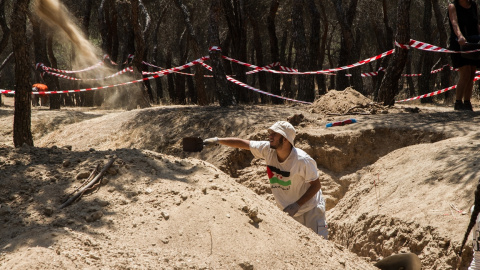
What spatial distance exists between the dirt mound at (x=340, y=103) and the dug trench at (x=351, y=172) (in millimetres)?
1683

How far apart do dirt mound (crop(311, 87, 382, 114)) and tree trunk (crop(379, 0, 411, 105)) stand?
67 centimetres

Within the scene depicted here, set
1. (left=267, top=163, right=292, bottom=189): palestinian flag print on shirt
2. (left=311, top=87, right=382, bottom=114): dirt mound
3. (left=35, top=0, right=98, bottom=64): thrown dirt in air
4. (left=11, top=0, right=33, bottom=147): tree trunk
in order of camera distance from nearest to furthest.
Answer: (left=267, top=163, right=292, bottom=189): palestinian flag print on shirt → (left=11, top=0, right=33, bottom=147): tree trunk → (left=311, top=87, right=382, bottom=114): dirt mound → (left=35, top=0, right=98, bottom=64): thrown dirt in air

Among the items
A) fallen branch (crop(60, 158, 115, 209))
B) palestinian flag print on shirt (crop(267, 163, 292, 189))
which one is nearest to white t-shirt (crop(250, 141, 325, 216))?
palestinian flag print on shirt (crop(267, 163, 292, 189))

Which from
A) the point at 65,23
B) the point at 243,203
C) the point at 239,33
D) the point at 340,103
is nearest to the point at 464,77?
the point at 340,103

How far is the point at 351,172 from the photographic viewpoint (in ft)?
23.3

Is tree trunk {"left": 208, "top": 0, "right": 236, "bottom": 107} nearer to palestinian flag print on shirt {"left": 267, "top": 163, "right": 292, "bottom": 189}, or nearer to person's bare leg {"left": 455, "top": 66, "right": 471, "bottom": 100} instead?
person's bare leg {"left": 455, "top": 66, "right": 471, "bottom": 100}

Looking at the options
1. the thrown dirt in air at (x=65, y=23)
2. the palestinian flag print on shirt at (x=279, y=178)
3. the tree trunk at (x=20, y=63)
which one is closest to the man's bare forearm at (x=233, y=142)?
the palestinian flag print on shirt at (x=279, y=178)

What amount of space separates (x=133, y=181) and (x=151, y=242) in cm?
84

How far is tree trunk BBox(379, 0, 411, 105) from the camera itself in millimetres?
9430

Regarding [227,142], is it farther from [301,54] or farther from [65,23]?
[65,23]

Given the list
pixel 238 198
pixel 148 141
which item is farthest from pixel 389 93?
pixel 238 198

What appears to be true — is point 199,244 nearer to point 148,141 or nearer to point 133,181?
point 133,181

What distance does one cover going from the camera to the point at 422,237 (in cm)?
476

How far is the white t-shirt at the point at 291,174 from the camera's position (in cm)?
499
